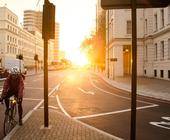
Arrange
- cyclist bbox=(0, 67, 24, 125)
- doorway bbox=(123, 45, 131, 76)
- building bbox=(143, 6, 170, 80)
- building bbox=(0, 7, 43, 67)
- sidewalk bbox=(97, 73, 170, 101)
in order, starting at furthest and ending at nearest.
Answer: building bbox=(0, 7, 43, 67)
doorway bbox=(123, 45, 131, 76)
building bbox=(143, 6, 170, 80)
sidewalk bbox=(97, 73, 170, 101)
cyclist bbox=(0, 67, 24, 125)

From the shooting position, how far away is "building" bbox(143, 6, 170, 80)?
4312 centimetres

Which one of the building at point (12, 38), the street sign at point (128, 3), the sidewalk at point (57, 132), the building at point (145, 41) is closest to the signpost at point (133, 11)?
the street sign at point (128, 3)

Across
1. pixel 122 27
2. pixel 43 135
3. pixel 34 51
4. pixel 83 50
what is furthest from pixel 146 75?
pixel 34 51

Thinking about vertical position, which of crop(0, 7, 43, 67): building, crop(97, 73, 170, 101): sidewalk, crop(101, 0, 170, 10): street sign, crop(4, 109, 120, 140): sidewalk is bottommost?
crop(97, 73, 170, 101): sidewalk

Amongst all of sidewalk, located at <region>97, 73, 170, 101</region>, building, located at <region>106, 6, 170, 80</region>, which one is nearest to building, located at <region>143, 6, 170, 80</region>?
building, located at <region>106, 6, 170, 80</region>

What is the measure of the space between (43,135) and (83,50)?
323 ft

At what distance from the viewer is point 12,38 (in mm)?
113812

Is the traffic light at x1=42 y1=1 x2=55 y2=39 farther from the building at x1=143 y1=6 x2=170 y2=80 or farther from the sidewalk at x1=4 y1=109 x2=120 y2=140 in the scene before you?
the building at x1=143 y1=6 x2=170 y2=80

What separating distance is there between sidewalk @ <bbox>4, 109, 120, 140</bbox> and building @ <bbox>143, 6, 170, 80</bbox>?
32.7 m

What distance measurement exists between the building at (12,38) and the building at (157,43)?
3978cm

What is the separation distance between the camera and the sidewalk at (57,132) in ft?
28.3

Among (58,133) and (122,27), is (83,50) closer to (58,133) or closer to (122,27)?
(122,27)

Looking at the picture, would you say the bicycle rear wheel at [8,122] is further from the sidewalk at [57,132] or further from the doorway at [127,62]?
the doorway at [127,62]

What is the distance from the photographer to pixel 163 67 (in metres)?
44.9
